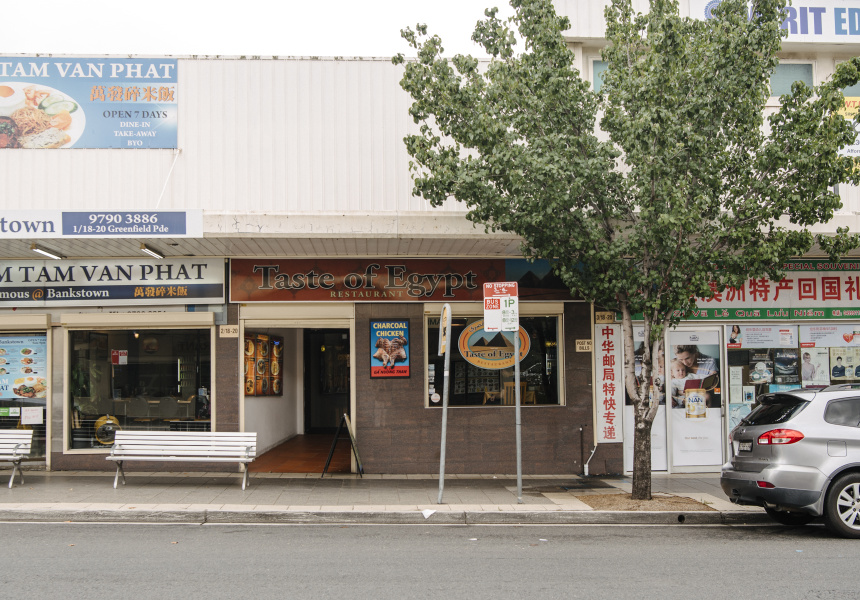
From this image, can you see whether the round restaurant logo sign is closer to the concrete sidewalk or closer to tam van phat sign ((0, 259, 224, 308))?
the concrete sidewalk

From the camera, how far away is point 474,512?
28.9ft

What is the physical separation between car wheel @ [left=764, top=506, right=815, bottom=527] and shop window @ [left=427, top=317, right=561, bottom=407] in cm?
406

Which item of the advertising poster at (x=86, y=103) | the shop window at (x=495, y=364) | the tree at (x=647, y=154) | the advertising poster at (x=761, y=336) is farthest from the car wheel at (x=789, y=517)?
the advertising poster at (x=86, y=103)

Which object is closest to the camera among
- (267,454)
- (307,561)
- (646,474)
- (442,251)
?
(307,561)

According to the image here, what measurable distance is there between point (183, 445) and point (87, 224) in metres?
3.45

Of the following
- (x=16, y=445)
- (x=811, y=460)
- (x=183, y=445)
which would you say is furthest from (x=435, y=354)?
(x=16, y=445)

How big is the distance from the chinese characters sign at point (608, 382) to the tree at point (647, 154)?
7.70 ft

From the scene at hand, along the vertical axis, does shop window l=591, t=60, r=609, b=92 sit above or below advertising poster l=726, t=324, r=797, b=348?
above

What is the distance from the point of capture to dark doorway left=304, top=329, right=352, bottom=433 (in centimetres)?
1741

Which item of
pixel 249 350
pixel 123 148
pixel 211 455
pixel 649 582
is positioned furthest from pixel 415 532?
pixel 123 148

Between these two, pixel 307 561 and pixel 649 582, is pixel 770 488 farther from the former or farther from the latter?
pixel 307 561

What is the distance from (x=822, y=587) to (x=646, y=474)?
148 inches

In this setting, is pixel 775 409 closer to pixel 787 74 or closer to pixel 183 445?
pixel 787 74

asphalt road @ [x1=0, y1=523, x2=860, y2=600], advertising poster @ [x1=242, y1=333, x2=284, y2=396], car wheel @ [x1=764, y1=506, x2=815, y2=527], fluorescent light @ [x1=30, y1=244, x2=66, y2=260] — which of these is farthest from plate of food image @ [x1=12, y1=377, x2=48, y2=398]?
car wheel @ [x1=764, y1=506, x2=815, y2=527]
